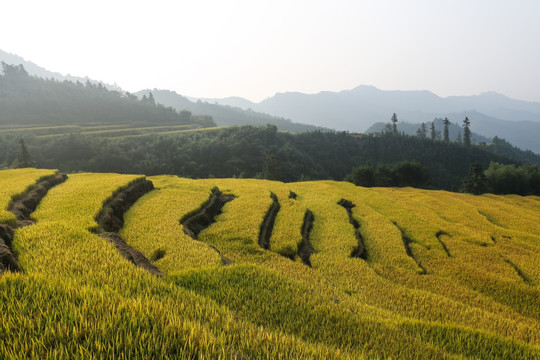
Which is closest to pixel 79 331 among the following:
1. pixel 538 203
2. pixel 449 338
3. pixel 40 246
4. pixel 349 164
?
pixel 40 246

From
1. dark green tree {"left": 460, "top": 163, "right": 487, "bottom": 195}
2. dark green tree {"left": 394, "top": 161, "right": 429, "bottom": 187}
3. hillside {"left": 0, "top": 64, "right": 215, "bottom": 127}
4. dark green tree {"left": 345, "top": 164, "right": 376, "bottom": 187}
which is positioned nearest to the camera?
dark green tree {"left": 460, "top": 163, "right": 487, "bottom": 195}

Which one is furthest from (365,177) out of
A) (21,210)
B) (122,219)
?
(21,210)

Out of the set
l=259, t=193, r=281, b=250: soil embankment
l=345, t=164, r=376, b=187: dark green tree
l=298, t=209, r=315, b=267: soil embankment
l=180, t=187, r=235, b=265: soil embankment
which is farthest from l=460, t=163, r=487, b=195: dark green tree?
l=180, t=187, r=235, b=265: soil embankment

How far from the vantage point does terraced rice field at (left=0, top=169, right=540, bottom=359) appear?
3027 millimetres

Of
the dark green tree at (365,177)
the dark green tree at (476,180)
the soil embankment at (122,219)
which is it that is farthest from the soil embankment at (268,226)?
the dark green tree at (476,180)

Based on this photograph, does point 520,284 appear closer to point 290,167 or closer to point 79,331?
point 79,331

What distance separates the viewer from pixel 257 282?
620 cm

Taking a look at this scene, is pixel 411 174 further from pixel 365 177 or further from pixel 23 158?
pixel 23 158

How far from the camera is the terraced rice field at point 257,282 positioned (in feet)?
9.93

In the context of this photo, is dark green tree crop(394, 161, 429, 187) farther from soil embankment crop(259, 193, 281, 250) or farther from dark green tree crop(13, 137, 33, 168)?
dark green tree crop(13, 137, 33, 168)

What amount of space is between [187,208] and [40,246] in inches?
252

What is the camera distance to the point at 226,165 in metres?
85.4

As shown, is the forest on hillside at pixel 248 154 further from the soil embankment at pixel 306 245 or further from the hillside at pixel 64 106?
the soil embankment at pixel 306 245

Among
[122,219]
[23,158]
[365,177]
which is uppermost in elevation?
[122,219]
